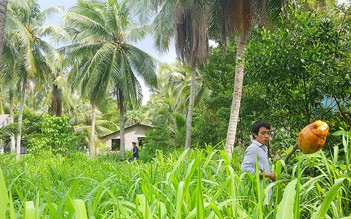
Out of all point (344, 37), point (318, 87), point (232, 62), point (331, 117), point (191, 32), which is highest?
point (191, 32)

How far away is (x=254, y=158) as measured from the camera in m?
2.91

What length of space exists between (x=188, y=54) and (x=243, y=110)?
4090 millimetres

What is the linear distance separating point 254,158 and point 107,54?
18456 mm

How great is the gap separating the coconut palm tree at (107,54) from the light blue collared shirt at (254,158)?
687 inches

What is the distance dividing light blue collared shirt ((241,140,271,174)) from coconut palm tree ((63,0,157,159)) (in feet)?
57.3

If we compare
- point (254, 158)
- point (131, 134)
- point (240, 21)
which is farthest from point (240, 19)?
point (131, 134)

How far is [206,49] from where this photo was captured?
15875 millimetres

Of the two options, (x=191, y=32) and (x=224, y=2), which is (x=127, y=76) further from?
(x=224, y=2)

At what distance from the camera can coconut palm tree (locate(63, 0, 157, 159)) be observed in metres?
20.4

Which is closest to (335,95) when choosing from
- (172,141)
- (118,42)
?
(172,141)

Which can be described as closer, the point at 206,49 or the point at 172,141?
the point at 206,49

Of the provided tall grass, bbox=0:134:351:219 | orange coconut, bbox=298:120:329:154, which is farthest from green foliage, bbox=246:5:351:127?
orange coconut, bbox=298:120:329:154

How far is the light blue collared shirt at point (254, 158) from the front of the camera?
2.91 m

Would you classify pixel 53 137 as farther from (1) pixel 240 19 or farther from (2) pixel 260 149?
(2) pixel 260 149
